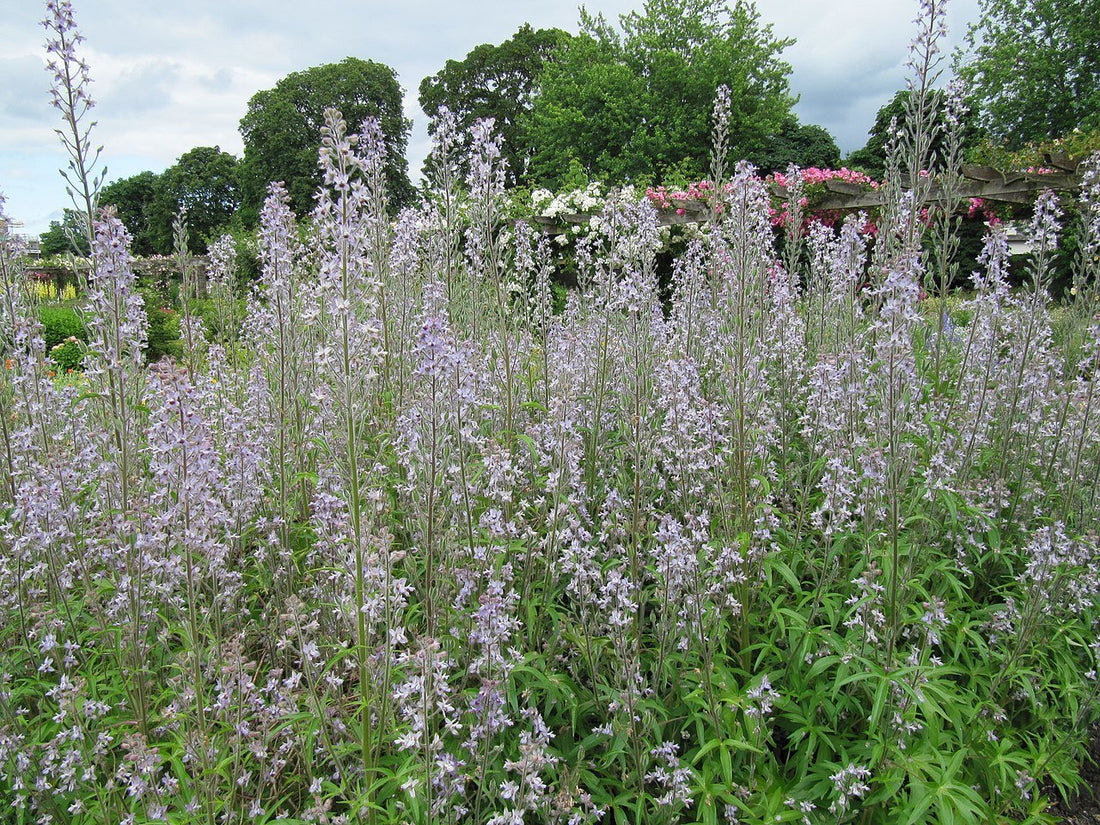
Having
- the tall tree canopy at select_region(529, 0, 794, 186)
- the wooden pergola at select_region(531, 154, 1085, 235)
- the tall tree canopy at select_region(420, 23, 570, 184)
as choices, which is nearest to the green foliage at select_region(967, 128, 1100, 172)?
the wooden pergola at select_region(531, 154, 1085, 235)

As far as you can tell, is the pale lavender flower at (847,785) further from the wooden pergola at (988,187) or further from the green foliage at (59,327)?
the green foliage at (59,327)

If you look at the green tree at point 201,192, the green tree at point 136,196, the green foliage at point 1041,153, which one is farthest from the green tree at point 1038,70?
the green tree at point 136,196

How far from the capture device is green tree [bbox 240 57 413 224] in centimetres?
4378

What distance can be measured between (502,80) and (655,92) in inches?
533

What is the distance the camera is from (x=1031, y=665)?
364 centimetres

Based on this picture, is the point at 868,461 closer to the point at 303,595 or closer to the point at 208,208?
the point at 303,595

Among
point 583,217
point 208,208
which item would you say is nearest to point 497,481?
point 583,217

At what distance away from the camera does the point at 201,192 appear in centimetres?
5862

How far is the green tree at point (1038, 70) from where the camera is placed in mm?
31297

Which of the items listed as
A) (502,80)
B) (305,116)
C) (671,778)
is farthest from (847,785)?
(305,116)

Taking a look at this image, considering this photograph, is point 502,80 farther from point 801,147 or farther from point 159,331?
point 159,331

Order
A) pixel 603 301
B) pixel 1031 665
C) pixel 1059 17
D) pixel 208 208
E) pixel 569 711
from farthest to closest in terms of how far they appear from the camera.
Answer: pixel 208 208 → pixel 1059 17 → pixel 603 301 → pixel 1031 665 → pixel 569 711

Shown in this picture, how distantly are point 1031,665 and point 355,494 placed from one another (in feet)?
13.0

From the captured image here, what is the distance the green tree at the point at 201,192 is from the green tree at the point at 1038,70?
188 feet
